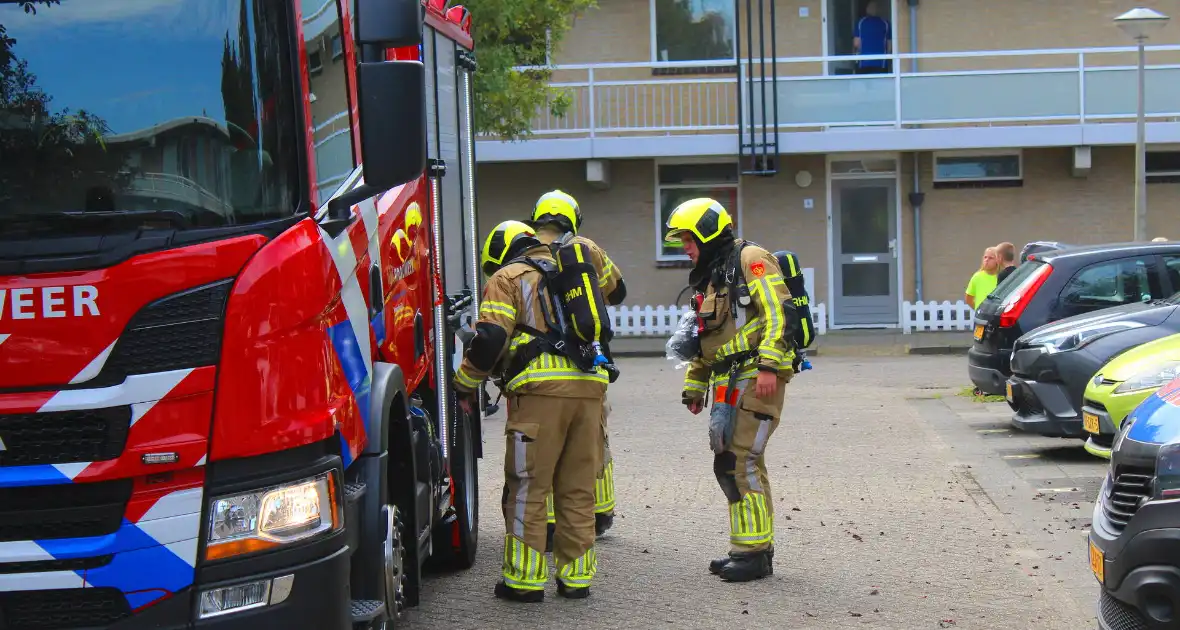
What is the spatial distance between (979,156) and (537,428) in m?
18.9

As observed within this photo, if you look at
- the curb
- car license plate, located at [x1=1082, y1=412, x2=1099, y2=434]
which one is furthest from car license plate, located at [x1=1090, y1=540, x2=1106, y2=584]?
the curb

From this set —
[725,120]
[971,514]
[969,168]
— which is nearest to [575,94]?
[725,120]

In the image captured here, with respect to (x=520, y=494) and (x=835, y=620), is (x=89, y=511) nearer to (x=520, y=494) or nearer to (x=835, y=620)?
(x=520, y=494)

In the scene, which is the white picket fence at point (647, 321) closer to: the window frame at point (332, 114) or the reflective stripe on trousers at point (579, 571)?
the reflective stripe on trousers at point (579, 571)

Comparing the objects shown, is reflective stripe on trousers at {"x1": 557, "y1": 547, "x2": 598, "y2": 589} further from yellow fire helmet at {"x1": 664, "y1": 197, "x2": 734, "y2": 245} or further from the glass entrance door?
the glass entrance door

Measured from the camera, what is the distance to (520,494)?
21.9 ft

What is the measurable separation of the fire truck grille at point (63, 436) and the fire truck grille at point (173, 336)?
11cm

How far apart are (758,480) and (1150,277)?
6547 millimetres

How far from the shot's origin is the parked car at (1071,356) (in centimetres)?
1069

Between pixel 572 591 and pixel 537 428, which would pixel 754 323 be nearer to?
pixel 537 428

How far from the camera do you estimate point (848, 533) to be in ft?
27.5

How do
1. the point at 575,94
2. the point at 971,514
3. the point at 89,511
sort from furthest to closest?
the point at 575,94 < the point at 971,514 < the point at 89,511

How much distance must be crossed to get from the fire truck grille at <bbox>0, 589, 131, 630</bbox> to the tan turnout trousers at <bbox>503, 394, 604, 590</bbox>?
9.98 feet

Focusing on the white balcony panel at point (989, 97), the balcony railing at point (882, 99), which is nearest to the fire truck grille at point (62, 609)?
the balcony railing at point (882, 99)
